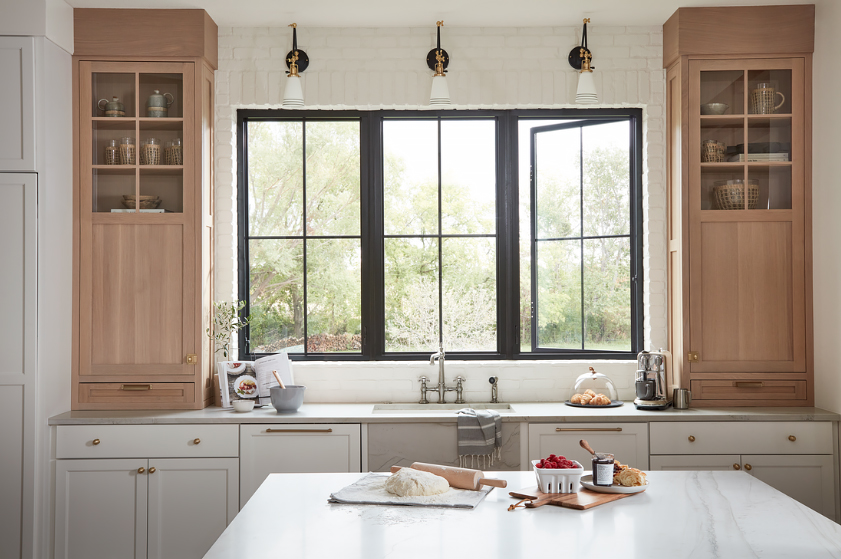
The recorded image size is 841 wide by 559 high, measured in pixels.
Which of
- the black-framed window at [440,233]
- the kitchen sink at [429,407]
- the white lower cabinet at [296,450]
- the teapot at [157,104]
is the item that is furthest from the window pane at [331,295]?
the teapot at [157,104]

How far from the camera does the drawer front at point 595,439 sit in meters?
3.56

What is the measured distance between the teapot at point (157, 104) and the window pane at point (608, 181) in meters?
2.49

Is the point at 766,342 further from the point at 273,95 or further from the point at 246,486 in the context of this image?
the point at 273,95

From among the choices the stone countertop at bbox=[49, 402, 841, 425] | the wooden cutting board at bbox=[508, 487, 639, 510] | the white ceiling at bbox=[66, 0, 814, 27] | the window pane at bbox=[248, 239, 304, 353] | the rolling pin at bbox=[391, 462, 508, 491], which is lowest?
the stone countertop at bbox=[49, 402, 841, 425]

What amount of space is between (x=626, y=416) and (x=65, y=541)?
2.94 meters

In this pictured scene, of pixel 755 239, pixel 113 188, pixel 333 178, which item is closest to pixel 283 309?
pixel 333 178

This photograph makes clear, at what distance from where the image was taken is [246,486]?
3521 millimetres

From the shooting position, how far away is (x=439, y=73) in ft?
13.0

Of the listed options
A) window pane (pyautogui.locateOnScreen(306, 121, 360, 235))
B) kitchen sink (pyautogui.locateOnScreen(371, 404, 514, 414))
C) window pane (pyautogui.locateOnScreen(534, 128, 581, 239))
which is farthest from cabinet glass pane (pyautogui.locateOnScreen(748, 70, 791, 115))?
window pane (pyautogui.locateOnScreen(306, 121, 360, 235))

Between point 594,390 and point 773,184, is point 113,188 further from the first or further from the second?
point 773,184

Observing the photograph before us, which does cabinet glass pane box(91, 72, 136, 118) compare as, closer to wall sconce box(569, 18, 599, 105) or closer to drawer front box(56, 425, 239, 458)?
drawer front box(56, 425, 239, 458)

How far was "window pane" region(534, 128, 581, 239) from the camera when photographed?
4254 mm

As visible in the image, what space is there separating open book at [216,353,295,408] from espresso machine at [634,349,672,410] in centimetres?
196

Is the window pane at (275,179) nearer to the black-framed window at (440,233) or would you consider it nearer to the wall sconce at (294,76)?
the black-framed window at (440,233)
